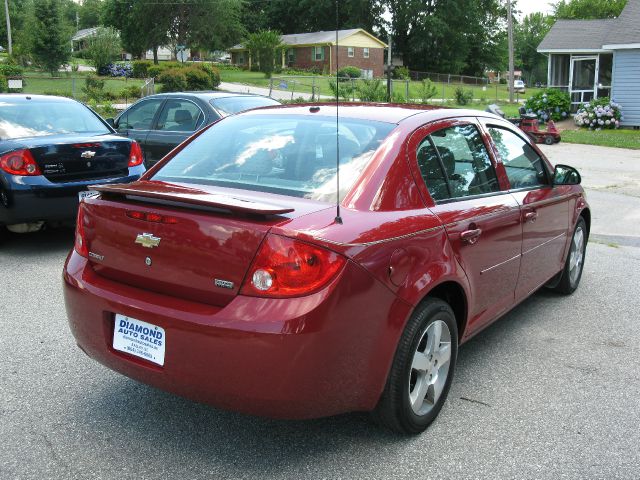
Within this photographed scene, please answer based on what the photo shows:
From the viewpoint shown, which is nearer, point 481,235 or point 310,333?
point 310,333

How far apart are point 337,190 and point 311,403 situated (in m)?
0.98

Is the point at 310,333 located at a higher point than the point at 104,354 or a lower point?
higher

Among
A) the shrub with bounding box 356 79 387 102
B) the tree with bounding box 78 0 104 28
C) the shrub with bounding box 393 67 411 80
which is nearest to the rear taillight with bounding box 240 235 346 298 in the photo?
the shrub with bounding box 356 79 387 102

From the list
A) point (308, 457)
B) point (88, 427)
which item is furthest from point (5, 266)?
point (308, 457)

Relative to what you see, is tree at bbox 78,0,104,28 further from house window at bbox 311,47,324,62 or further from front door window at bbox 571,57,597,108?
front door window at bbox 571,57,597,108

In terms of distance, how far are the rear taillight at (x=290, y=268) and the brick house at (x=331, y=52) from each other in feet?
221

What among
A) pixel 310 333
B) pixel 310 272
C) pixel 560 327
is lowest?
pixel 560 327

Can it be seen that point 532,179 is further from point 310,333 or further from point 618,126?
point 618,126

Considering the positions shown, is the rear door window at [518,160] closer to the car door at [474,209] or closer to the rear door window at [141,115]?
the car door at [474,209]

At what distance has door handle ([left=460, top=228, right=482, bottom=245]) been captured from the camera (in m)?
3.48

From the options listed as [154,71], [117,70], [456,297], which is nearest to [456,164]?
Answer: [456,297]

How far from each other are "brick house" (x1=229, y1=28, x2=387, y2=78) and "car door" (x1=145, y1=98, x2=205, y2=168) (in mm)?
60172

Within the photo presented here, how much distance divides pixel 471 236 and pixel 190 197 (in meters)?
1.53

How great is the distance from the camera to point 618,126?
25.6 meters
